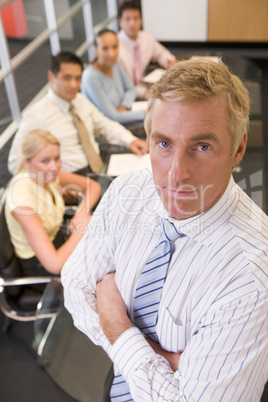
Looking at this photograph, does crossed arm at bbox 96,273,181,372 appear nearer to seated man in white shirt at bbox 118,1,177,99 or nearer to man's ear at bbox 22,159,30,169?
man's ear at bbox 22,159,30,169

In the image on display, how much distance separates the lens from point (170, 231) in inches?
36.3

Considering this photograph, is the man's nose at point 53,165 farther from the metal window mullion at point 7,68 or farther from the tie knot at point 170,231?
the metal window mullion at point 7,68

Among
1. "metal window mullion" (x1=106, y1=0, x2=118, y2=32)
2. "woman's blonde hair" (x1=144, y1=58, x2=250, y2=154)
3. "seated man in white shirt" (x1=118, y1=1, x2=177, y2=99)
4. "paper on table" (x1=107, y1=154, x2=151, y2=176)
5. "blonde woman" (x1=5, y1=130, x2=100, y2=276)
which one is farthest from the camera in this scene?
"metal window mullion" (x1=106, y1=0, x2=118, y2=32)

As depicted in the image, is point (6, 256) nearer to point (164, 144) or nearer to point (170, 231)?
point (170, 231)

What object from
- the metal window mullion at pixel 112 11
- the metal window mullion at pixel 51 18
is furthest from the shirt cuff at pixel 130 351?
the metal window mullion at pixel 112 11

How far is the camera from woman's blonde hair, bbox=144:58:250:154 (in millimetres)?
734

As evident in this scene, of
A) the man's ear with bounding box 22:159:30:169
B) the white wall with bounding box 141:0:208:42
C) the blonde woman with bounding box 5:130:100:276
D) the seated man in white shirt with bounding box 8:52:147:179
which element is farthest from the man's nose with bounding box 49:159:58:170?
the white wall with bounding box 141:0:208:42

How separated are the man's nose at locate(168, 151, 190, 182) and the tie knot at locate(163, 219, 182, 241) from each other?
16 cm

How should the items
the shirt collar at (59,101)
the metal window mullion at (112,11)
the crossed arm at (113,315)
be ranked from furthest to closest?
the metal window mullion at (112,11)
the shirt collar at (59,101)
the crossed arm at (113,315)

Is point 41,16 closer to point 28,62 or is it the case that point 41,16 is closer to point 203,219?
point 28,62

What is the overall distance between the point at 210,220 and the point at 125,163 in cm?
137

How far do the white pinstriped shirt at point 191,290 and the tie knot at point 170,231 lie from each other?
17mm

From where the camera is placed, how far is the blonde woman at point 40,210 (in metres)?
1.73

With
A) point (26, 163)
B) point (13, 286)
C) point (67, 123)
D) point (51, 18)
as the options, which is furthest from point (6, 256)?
point (51, 18)
